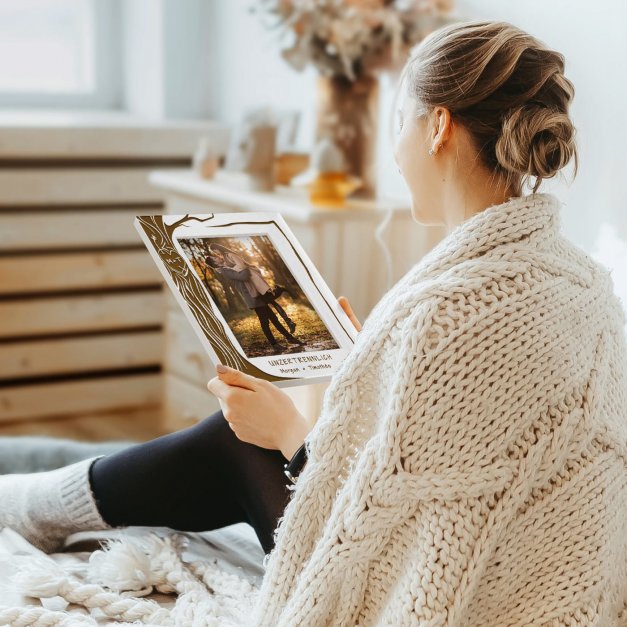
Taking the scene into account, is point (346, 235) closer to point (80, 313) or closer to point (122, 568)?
point (122, 568)

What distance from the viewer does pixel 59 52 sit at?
3.15 meters

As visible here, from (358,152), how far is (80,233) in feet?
3.71

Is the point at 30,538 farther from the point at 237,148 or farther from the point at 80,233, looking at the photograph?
the point at 80,233

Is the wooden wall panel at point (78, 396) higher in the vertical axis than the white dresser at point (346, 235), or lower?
lower

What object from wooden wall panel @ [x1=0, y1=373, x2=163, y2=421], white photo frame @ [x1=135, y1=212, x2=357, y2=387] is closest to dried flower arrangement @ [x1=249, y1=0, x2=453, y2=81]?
white photo frame @ [x1=135, y1=212, x2=357, y2=387]

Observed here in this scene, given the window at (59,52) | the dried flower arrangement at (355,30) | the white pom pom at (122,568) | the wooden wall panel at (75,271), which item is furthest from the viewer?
the window at (59,52)

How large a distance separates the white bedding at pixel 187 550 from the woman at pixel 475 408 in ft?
0.96

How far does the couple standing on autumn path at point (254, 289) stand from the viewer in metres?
1.13

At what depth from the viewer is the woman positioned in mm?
863

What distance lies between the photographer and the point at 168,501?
1286 millimetres

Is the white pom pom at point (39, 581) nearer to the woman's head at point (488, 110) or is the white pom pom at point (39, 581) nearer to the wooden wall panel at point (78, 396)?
the woman's head at point (488, 110)

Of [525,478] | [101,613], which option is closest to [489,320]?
[525,478]

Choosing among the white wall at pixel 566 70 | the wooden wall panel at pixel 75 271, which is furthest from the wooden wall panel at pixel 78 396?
the white wall at pixel 566 70

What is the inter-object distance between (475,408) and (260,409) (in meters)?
0.30
